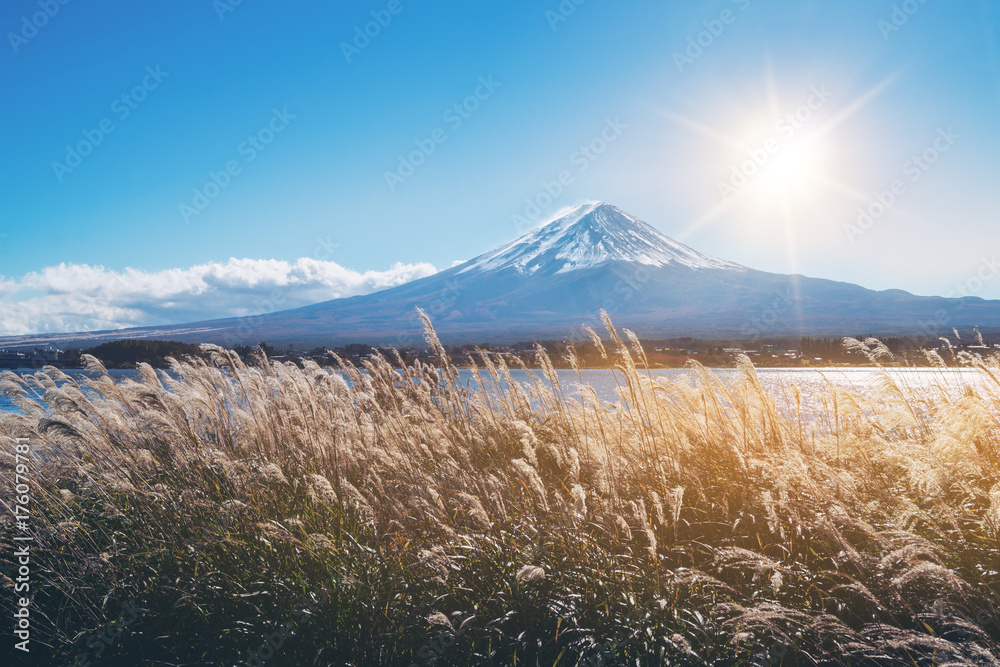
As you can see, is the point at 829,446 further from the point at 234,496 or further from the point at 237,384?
the point at 237,384

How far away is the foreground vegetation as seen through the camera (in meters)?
2.40

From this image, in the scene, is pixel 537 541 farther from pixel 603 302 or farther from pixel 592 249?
pixel 592 249

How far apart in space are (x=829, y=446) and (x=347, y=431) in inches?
171

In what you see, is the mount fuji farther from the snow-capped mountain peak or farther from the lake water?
the lake water

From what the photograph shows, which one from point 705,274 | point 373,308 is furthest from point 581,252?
point 373,308

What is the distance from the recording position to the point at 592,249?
149 metres

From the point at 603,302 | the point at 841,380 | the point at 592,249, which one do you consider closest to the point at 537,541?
the point at 841,380

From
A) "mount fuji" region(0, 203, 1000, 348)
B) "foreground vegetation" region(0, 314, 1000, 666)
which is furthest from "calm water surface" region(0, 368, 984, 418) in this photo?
"mount fuji" region(0, 203, 1000, 348)

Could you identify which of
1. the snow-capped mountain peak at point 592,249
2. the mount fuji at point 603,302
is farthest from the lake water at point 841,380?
the snow-capped mountain peak at point 592,249

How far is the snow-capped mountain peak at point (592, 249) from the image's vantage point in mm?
138500

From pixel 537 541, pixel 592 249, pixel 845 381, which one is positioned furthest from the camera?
pixel 592 249

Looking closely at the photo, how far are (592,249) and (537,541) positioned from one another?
498 ft

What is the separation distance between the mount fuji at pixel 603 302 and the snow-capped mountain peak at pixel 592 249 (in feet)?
1.49

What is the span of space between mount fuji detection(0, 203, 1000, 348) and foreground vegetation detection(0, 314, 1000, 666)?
79.0 meters
